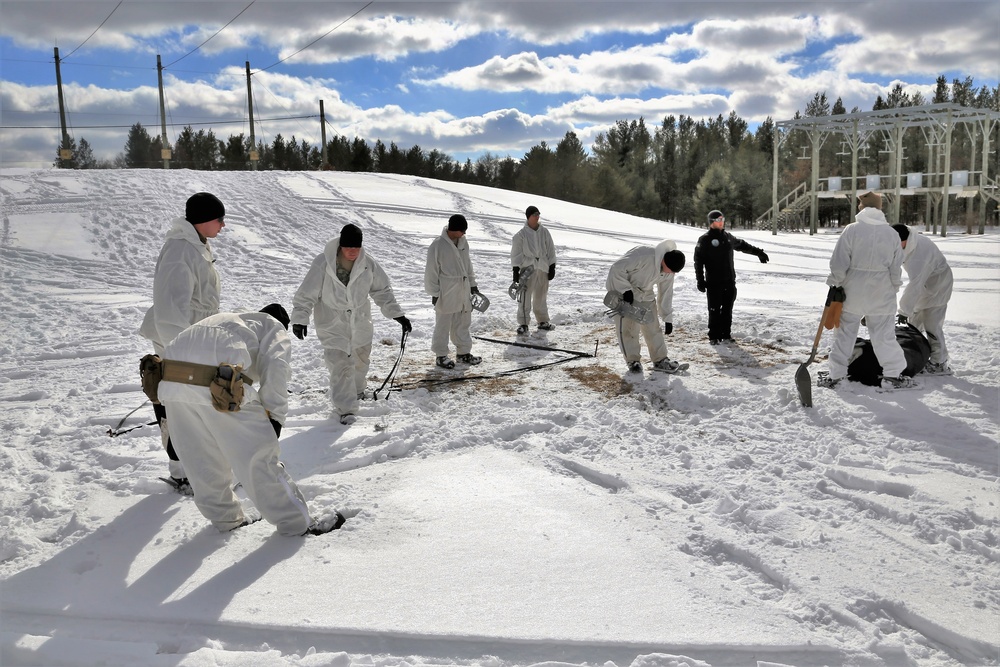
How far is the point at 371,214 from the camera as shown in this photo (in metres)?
20.0

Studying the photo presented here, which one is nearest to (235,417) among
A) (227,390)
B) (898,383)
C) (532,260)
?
(227,390)

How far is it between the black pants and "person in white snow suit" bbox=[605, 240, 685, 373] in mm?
1387

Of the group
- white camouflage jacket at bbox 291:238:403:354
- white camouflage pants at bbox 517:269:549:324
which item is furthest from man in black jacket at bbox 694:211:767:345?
white camouflage jacket at bbox 291:238:403:354

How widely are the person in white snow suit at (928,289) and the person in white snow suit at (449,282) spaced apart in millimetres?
4333

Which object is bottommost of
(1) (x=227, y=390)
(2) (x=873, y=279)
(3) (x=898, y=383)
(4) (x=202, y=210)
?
(3) (x=898, y=383)

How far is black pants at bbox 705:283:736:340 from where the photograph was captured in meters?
8.38

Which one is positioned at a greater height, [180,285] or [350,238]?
[350,238]

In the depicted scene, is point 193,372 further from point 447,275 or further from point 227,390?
point 447,275

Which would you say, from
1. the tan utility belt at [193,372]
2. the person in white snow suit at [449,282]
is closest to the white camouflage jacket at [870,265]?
the person in white snow suit at [449,282]

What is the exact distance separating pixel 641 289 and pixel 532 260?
247 cm

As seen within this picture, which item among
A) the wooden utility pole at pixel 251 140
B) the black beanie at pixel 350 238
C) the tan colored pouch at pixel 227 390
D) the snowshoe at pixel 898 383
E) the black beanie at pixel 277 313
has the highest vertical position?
the wooden utility pole at pixel 251 140

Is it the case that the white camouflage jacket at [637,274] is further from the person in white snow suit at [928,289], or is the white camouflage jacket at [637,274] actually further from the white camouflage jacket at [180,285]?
the white camouflage jacket at [180,285]

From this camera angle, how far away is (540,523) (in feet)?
12.6

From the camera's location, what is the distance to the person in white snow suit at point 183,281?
4.18 m
